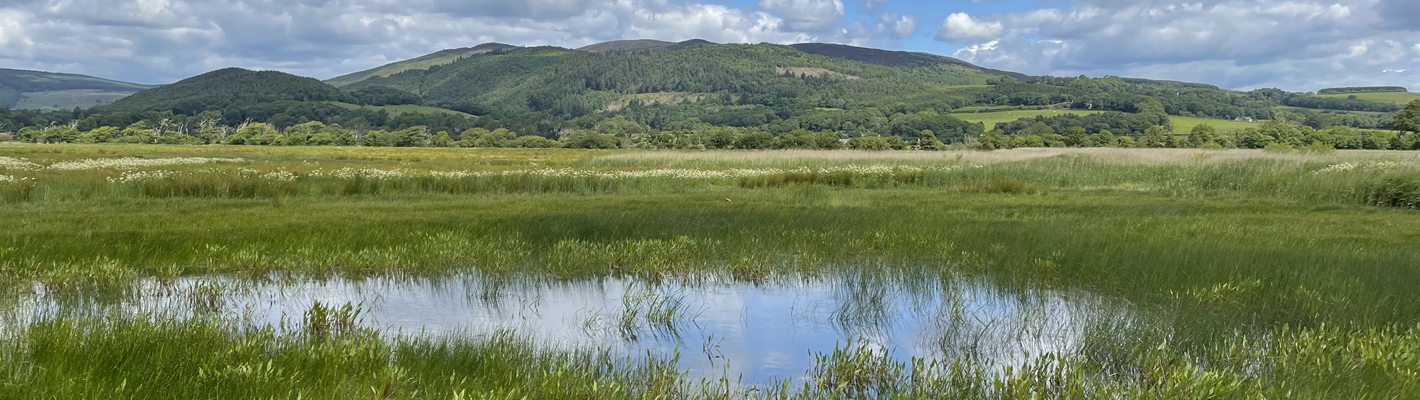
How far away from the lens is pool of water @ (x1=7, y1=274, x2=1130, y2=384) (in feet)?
21.7

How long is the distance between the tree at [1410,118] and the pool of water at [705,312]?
58322 millimetres

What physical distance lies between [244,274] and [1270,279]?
1099 centimetres

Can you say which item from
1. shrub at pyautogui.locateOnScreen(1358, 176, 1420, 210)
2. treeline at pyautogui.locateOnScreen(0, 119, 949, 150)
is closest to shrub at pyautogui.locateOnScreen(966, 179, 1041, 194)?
shrub at pyautogui.locateOnScreen(1358, 176, 1420, 210)

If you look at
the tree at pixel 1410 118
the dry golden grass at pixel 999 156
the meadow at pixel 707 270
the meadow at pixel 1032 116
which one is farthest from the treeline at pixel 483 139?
the meadow at pixel 707 270

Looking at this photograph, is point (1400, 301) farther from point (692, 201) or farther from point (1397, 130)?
point (1397, 130)

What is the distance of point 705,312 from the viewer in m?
8.04

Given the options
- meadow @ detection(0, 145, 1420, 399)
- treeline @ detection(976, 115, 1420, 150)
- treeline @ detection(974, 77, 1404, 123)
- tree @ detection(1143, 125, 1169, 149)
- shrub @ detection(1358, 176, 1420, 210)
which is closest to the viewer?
meadow @ detection(0, 145, 1420, 399)

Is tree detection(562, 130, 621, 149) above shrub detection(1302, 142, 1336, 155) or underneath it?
underneath

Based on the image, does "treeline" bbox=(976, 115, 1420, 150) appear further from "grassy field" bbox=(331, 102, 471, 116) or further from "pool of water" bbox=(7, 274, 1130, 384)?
"grassy field" bbox=(331, 102, 471, 116)

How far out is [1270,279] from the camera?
28.3 ft

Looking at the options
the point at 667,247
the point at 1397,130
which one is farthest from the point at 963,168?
the point at 1397,130

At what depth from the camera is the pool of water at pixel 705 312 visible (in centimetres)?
662

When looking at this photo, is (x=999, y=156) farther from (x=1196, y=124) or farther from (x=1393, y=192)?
(x=1196, y=124)

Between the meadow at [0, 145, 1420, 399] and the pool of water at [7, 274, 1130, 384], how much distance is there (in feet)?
0.44
